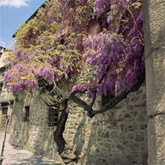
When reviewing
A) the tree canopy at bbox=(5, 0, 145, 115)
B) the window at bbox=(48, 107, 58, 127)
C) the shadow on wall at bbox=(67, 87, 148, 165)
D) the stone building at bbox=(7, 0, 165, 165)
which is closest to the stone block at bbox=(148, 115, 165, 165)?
the stone building at bbox=(7, 0, 165, 165)

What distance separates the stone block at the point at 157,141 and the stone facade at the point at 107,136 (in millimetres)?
3041

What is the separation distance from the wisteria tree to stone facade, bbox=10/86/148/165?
1.70 feet

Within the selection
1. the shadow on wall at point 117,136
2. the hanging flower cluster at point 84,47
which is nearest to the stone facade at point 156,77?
the hanging flower cluster at point 84,47

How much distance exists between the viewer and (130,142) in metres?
4.92

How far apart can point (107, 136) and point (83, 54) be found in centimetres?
251

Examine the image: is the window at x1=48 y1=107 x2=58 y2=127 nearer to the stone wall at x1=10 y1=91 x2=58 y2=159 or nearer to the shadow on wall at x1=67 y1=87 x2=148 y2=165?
Result: the stone wall at x1=10 y1=91 x2=58 y2=159

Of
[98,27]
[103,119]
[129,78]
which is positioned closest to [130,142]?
[103,119]

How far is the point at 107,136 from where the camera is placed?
5.70 m

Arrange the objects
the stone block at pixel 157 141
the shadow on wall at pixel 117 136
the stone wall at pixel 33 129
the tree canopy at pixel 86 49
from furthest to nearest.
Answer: the stone wall at pixel 33 129 → the shadow on wall at pixel 117 136 → the tree canopy at pixel 86 49 → the stone block at pixel 157 141

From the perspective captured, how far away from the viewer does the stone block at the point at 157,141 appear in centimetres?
154

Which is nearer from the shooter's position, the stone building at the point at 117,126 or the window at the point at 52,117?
the stone building at the point at 117,126

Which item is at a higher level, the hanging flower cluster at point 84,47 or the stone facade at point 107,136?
the hanging flower cluster at point 84,47

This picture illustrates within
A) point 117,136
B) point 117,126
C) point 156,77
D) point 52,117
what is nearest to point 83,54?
point 117,126

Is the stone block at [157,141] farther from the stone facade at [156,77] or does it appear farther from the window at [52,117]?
the window at [52,117]
